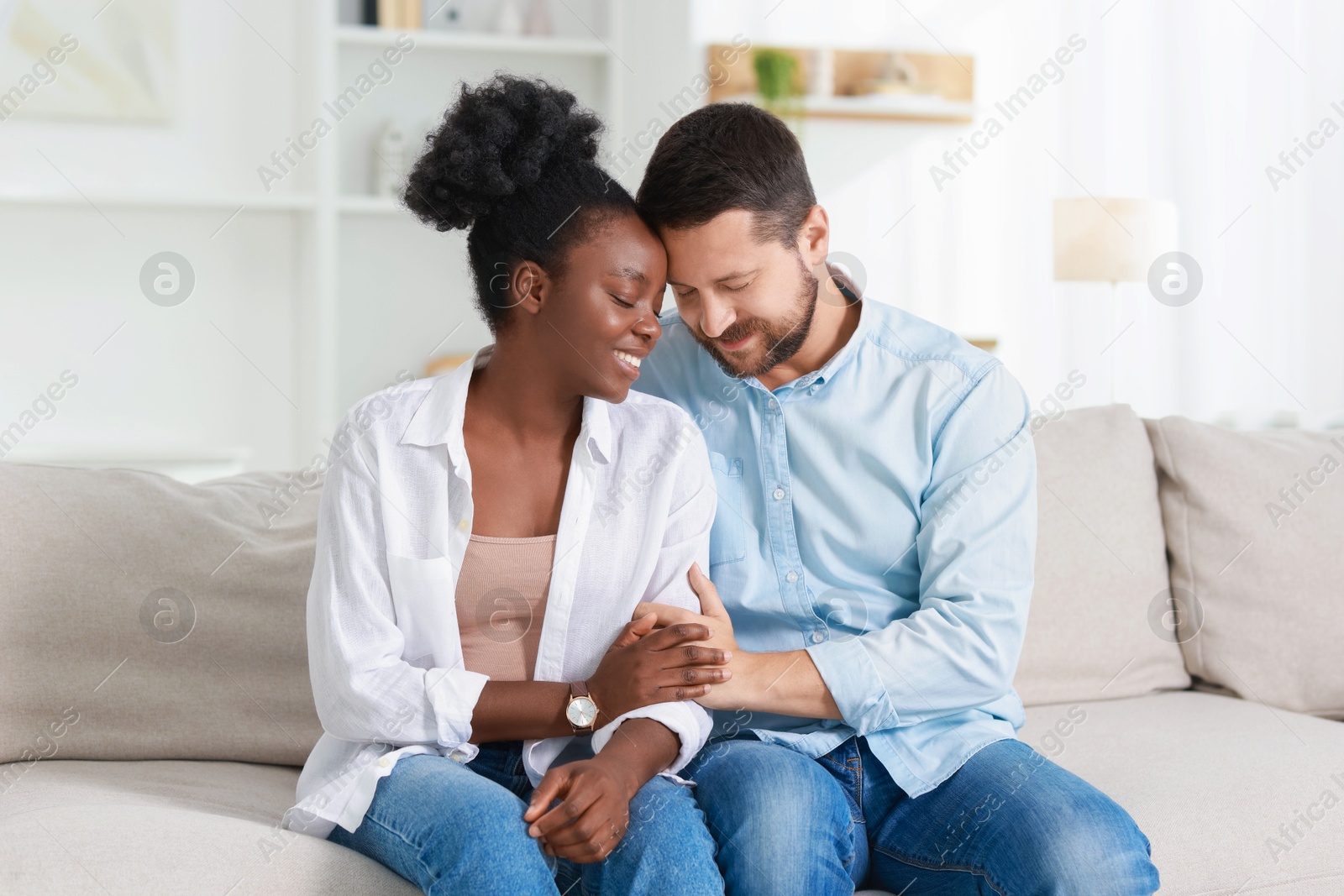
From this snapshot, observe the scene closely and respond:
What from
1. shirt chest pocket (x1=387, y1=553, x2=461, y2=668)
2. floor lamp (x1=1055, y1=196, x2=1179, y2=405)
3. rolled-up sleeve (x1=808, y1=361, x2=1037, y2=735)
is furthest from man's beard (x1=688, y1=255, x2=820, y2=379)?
floor lamp (x1=1055, y1=196, x2=1179, y2=405)

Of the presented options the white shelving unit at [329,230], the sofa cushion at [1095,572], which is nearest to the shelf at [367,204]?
the white shelving unit at [329,230]

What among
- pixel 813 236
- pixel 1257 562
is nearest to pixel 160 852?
pixel 813 236

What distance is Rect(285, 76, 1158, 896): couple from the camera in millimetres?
1229

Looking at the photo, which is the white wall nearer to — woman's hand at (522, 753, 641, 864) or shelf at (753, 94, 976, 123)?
shelf at (753, 94, 976, 123)

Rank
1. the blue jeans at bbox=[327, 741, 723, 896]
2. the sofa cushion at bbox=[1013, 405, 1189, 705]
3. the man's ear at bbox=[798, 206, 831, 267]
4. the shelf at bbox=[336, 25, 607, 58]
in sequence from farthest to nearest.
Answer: the shelf at bbox=[336, 25, 607, 58], the sofa cushion at bbox=[1013, 405, 1189, 705], the man's ear at bbox=[798, 206, 831, 267], the blue jeans at bbox=[327, 741, 723, 896]

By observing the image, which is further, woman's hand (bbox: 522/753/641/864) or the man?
the man

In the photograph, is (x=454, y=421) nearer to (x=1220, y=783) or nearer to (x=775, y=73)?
(x=1220, y=783)

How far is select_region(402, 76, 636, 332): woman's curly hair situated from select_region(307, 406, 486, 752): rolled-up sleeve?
0.95 feet

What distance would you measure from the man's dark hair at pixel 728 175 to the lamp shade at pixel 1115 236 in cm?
200

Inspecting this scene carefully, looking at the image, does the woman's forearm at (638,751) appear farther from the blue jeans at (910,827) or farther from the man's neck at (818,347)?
the man's neck at (818,347)

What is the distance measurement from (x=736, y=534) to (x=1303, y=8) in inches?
115

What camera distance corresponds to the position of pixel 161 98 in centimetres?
357

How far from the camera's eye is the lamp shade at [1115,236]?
10.7 feet

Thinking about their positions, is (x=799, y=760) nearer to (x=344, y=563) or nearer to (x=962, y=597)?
(x=962, y=597)
